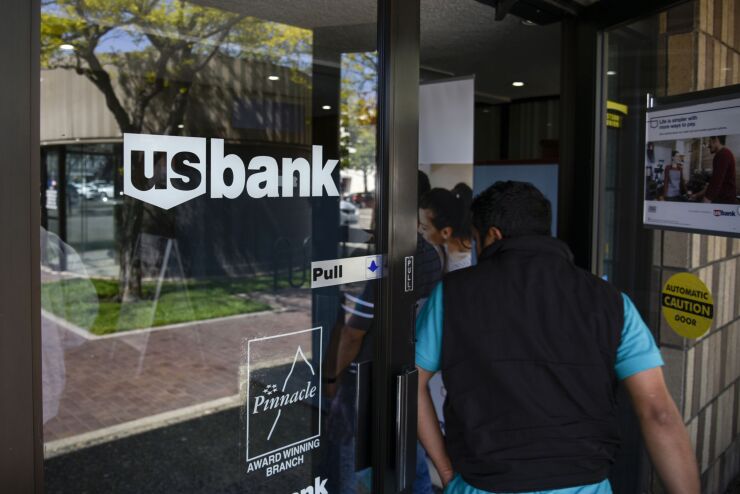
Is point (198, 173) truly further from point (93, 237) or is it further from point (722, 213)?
point (93, 237)

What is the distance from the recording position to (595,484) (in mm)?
1598

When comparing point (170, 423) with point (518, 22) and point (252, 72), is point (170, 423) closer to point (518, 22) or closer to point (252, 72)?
point (252, 72)

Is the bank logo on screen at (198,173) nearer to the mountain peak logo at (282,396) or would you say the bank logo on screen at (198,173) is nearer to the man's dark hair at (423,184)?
the mountain peak logo at (282,396)

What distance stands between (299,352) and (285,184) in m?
0.51

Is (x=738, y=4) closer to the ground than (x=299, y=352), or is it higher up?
higher up

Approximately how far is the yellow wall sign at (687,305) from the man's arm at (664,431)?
1118 millimetres

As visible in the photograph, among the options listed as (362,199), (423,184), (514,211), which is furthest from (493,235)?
(423,184)

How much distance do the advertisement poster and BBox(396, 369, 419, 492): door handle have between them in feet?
4.30

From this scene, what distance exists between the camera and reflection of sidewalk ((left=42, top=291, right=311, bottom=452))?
4.71 m

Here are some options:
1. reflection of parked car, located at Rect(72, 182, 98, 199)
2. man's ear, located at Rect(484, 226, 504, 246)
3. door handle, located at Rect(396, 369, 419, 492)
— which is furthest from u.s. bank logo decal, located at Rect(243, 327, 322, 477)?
reflection of parked car, located at Rect(72, 182, 98, 199)

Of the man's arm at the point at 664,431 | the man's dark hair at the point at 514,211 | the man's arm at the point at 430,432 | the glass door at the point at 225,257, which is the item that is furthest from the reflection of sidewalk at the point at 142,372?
the man's arm at the point at 664,431

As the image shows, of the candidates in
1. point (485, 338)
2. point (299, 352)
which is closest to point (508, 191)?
point (485, 338)

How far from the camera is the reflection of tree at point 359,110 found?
1.98m

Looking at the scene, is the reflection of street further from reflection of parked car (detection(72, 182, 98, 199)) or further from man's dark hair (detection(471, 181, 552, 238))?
man's dark hair (detection(471, 181, 552, 238))
